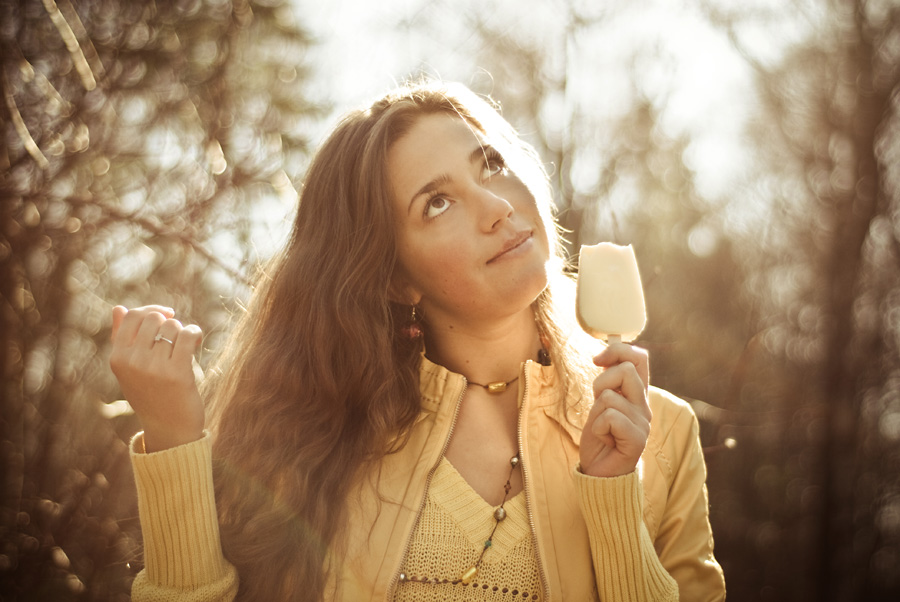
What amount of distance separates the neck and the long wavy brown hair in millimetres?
146

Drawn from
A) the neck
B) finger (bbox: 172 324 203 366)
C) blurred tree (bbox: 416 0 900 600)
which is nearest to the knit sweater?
finger (bbox: 172 324 203 366)

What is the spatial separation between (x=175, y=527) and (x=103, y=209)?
153 cm

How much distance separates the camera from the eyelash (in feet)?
8.04

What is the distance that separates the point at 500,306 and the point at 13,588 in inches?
103

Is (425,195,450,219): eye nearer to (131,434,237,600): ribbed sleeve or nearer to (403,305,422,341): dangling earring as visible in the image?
(403,305,422,341): dangling earring

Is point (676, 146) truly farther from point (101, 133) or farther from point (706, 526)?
point (101, 133)

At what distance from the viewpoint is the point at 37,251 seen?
2924mm

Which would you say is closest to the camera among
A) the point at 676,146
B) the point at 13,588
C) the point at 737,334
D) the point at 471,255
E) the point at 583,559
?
the point at 583,559

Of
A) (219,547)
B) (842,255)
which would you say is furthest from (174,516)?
(842,255)

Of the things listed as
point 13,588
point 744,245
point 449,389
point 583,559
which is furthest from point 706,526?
point 744,245

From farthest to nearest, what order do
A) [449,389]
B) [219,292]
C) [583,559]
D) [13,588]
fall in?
[219,292]
[13,588]
[449,389]
[583,559]

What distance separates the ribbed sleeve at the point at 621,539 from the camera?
2.02 metres

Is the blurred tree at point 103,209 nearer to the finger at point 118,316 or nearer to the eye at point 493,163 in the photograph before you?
the finger at point 118,316

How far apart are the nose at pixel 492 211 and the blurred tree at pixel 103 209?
1.20 meters
